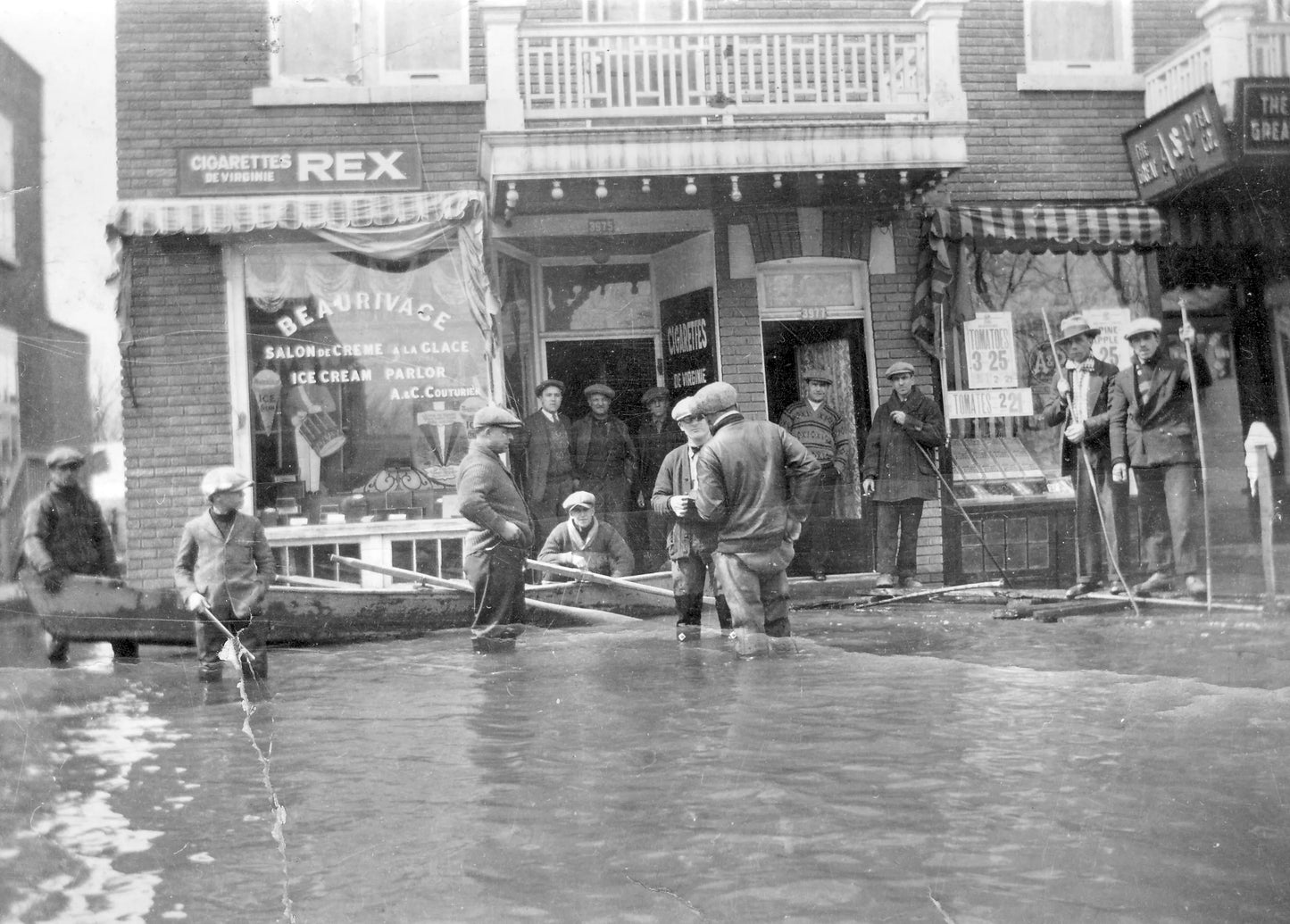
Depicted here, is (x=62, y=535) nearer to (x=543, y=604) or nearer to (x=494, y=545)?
(x=494, y=545)

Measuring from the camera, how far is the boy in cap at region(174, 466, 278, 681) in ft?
23.9

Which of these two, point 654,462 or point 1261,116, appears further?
point 654,462

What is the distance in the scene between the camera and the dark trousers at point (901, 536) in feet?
34.8

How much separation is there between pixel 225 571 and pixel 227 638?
469 mm

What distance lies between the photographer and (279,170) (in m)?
10.9

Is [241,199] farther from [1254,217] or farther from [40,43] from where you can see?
[1254,217]

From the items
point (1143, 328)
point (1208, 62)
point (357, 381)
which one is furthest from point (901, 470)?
point (357, 381)

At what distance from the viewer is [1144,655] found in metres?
7.27

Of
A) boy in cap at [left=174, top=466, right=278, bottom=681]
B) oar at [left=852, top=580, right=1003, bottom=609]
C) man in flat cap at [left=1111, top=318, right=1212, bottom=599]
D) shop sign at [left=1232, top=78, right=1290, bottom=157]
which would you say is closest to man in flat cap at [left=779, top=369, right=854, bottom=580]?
oar at [left=852, top=580, right=1003, bottom=609]

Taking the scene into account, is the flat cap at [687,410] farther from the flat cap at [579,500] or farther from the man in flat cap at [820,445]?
the man in flat cap at [820,445]

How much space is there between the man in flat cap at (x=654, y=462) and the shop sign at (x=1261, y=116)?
5505 mm

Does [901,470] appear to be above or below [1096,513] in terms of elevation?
above

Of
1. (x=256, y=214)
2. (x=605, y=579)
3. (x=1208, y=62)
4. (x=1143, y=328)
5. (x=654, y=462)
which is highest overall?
(x=1208, y=62)

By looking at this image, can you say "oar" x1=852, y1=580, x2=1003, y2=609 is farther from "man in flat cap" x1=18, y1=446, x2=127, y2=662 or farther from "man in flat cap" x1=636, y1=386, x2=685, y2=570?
"man in flat cap" x1=18, y1=446, x2=127, y2=662
